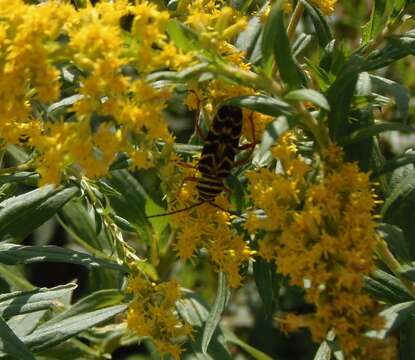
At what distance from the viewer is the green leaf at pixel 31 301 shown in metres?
2.66

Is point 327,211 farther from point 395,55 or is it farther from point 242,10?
point 242,10

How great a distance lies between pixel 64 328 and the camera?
2.74 metres

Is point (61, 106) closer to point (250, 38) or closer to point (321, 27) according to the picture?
point (250, 38)

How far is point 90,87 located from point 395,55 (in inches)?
36.6

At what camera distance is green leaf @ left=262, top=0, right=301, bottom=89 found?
6.62 feet

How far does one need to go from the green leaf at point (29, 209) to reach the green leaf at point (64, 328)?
0.35 metres

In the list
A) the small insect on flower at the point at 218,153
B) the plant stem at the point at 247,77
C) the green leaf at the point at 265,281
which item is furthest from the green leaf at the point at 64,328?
the plant stem at the point at 247,77

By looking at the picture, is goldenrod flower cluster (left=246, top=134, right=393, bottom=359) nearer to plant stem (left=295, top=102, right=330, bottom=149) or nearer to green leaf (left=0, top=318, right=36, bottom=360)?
plant stem (left=295, top=102, right=330, bottom=149)

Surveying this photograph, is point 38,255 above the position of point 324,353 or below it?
above

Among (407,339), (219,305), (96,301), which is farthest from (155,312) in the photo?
(407,339)

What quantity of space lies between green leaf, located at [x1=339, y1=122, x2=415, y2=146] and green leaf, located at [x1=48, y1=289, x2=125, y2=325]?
1.07m

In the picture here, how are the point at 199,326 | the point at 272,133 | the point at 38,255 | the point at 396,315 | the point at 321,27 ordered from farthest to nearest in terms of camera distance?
the point at 199,326 < the point at 321,27 < the point at 38,255 < the point at 396,315 < the point at 272,133

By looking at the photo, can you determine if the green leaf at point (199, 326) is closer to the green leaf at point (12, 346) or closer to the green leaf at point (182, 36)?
the green leaf at point (12, 346)

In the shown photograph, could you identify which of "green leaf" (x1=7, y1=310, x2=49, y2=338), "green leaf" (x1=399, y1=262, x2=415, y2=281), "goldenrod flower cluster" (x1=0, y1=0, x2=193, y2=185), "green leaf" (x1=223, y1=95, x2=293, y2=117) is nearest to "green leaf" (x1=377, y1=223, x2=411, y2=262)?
"green leaf" (x1=399, y1=262, x2=415, y2=281)
